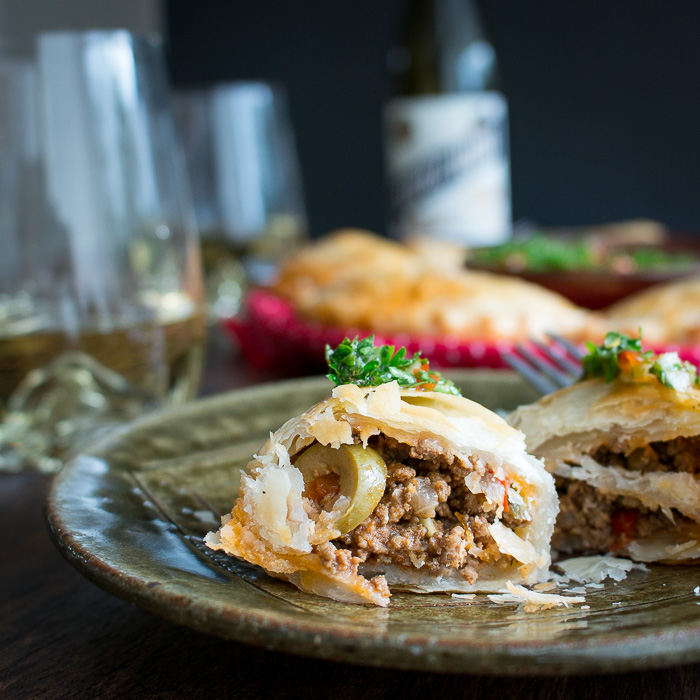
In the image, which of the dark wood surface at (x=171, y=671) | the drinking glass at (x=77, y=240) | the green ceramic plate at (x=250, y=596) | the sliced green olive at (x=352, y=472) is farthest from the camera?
the drinking glass at (x=77, y=240)

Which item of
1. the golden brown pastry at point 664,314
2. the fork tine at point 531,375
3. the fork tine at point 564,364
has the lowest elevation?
the golden brown pastry at point 664,314

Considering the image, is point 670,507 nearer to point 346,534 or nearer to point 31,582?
point 346,534

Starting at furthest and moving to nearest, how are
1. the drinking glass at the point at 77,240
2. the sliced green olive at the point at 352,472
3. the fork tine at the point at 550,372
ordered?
the drinking glass at the point at 77,240
the fork tine at the point at 550,372
the sliced green olive at the point at 352,472

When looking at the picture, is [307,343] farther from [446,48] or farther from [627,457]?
[446,48]

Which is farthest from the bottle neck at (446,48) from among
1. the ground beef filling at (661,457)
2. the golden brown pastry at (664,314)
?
the ground beef filling at (661,457)

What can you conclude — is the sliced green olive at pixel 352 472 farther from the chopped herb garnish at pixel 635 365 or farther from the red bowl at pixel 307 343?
the red bowl at pixel 307 343

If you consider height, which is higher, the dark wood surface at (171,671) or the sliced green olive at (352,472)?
the sliced green olive at (352,472)
